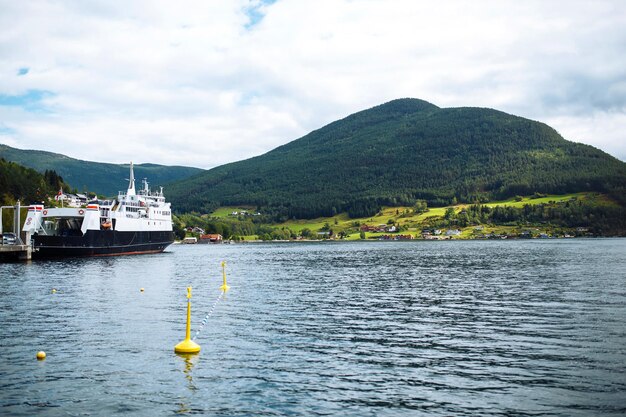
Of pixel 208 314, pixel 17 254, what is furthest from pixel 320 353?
pixel 17 254

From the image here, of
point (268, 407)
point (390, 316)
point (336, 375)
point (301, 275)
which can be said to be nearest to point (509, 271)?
point (301, 275)

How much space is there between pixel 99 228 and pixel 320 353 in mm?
91092

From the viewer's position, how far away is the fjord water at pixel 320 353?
17359mm

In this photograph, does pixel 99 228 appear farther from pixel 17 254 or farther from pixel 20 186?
pixel 20 186

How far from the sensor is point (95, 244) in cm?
10494

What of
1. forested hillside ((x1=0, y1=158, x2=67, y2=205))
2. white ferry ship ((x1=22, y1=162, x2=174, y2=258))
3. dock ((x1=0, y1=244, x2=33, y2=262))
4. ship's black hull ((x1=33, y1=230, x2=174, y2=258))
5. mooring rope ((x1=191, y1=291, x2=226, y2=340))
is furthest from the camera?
forested hillside ((x1=0, y1=158, x2=67, y2=205))

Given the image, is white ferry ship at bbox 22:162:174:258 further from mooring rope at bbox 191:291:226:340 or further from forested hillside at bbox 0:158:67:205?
mooring rope at bbox 191:291:226:340

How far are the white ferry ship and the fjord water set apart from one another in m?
53.3

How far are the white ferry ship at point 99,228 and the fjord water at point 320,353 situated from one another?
5330 centimetres

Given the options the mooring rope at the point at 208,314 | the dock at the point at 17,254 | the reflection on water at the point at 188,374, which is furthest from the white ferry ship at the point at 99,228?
the reflection on water at the point at 188,374

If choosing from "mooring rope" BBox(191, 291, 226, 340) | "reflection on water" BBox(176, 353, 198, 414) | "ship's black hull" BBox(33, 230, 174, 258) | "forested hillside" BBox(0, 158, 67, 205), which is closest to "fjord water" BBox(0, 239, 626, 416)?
"reflection on water" BBox(176, 353, 198, 414)

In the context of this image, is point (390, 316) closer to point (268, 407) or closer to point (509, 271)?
point (268, 407)

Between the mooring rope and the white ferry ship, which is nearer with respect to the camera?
the mooring rope

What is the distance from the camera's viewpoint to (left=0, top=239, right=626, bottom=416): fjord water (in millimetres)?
17359
